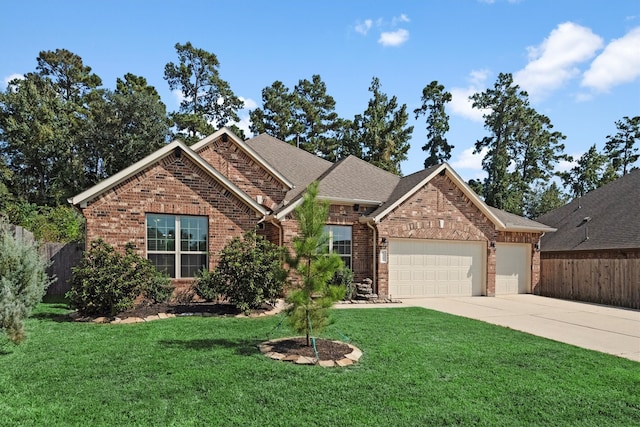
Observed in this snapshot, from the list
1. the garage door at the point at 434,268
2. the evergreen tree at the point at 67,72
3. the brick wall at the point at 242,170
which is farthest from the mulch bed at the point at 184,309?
the evergreen tree at the point at 67,72

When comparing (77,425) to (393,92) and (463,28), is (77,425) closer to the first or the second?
(463,28)

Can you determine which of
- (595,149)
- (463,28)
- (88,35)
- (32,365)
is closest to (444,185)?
(463,28)

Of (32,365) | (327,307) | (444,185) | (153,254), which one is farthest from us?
(444,185)

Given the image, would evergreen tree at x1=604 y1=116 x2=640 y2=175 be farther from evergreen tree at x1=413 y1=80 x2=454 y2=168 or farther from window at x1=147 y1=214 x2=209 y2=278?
window at x1=147 y1=214 x2=209 y2=278

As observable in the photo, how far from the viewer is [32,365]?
19.5 ft

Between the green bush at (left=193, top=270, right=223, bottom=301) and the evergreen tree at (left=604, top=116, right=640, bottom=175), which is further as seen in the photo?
the evergreen tree at (left=604, top=116, right=640, bottom=175)

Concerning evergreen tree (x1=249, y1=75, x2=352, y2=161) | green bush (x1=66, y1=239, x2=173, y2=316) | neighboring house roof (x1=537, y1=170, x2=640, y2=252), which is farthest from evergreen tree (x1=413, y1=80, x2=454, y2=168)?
green bush (x1=66, y1=239, x2=173, y2=316)

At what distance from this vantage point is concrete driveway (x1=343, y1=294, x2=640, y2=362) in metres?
8.53

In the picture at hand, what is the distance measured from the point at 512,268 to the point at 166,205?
1382 centimetres

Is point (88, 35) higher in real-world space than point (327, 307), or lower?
higher

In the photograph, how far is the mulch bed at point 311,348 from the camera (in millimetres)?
6544

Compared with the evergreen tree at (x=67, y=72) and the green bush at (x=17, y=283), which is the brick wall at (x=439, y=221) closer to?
the green bush at (x=17, y=283)

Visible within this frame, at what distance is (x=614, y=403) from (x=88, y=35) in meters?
13.3

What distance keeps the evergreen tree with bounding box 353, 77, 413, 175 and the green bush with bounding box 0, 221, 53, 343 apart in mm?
28841
